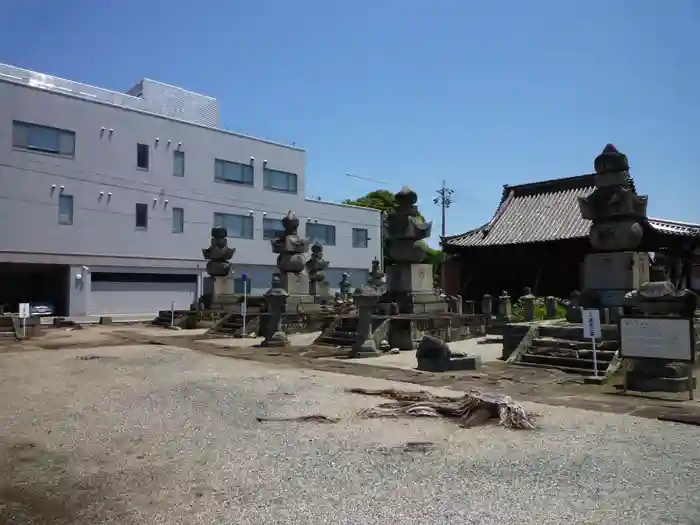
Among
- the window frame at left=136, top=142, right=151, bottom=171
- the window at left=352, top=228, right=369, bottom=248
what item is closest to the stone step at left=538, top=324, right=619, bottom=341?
the window frame at left=136, top=142, right=151, bottom=171

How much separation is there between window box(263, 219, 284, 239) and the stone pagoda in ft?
76.3

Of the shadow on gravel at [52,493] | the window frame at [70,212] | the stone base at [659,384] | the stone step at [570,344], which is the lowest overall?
the shadow on gravel at [52,493]

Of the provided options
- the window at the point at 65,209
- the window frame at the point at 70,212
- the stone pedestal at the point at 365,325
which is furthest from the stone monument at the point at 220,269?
the stone pedestal at the point at 365,325

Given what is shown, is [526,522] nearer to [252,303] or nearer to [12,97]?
[252,303]

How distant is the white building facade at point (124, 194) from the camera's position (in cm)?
2980

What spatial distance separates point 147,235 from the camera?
34.3 meters

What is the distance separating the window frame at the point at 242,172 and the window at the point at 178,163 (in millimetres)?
2324

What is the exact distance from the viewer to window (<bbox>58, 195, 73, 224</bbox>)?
3091 centimetres

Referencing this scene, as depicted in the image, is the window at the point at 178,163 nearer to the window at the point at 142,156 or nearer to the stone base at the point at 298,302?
the window at the point at 142,156

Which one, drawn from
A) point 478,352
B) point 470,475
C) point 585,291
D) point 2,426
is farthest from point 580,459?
point 478,352

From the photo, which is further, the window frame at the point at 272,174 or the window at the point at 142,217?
the window frame at the point at 272,174

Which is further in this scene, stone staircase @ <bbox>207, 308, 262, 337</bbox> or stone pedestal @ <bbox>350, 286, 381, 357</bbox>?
stone staircase @ <bbox>207, 308, 262, 337</bbox>

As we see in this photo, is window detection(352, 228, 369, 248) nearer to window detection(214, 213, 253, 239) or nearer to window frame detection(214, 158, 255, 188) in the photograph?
window detection(214, 213, 253, 239)

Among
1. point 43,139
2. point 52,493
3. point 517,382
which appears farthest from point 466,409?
point 43,139
